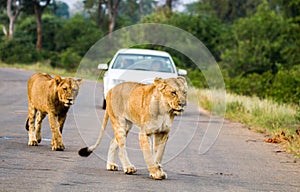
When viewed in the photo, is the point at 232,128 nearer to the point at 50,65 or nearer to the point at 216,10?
the point at 50,65

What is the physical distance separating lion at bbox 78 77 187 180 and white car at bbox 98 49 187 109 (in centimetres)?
854

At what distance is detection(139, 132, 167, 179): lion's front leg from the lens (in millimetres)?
8797

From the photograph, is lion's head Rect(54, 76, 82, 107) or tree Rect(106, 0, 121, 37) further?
tree Rect(106, 0, 121, 37)

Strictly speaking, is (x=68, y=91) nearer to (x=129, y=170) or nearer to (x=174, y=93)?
(x=129, y=170)

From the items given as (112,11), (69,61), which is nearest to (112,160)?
(69,61)

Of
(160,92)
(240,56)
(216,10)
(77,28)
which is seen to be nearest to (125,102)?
(160,92)

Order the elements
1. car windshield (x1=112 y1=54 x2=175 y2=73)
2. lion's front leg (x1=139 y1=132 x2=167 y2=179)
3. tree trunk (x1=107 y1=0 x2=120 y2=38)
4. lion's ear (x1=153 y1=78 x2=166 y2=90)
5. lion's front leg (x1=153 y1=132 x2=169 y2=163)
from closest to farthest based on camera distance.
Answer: lion's ear (x1=153 y1=78 x2=166 y2=90), lion's front leg (x1=139 y1=132 x2=167 y2=179), lion's front leg (x1=153 y1=132 x2=169 y2=163), car windshield (x1=112 y1=54 x2=175 y2=73), tree trunk (x1=107 y1=0 x2=120 y2=38)

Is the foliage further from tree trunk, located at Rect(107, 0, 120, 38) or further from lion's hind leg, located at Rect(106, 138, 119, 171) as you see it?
lion's hind leg, located at Rect(106, 138, 119, 171)

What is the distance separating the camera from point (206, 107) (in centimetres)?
2361

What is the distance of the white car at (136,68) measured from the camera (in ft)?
62.4

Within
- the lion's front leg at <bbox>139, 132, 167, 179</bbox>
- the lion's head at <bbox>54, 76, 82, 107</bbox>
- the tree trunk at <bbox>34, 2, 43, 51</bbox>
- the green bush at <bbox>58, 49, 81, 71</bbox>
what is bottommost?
the green bush at <bbox>58, 49, 81, 71</bbox>

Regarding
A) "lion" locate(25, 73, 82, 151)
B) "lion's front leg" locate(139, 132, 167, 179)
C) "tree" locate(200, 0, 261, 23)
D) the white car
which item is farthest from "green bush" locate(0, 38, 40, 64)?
"lion's front leg" locate(139, 132, 167, 179)

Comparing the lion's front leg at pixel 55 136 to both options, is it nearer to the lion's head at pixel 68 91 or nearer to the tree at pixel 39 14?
the lion's head at pixel 68 91

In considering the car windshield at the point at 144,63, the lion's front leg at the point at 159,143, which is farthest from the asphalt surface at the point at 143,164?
the car windshield at the point at 144,63
